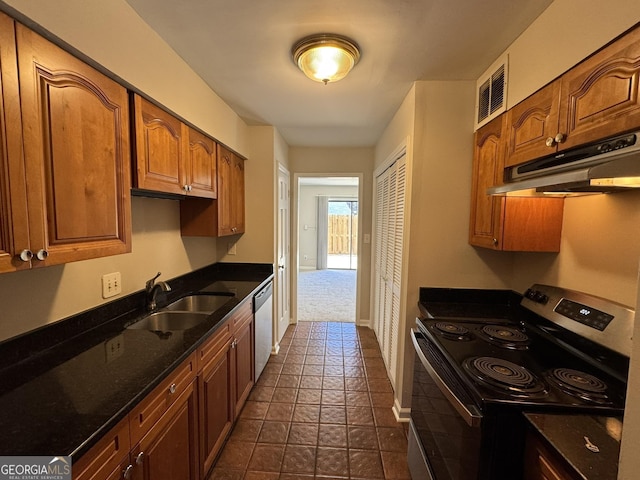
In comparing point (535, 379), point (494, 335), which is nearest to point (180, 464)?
point (535, 379)

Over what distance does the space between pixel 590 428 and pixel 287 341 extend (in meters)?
2.98

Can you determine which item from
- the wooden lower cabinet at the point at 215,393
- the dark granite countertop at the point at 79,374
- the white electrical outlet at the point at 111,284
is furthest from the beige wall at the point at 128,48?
the wooden lower cabinet at the point at 215,393

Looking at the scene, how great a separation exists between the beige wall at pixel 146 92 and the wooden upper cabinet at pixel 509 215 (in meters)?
1.92

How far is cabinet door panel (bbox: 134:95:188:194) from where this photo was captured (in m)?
1.46

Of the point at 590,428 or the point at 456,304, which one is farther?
the point at 456,304

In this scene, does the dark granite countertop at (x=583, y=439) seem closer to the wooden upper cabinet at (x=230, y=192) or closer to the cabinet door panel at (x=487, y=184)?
the cabinet door panel at (x=487, y=184)

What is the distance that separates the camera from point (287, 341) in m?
3.54

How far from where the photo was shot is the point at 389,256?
2797 mm

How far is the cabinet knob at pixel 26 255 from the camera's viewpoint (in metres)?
0.90

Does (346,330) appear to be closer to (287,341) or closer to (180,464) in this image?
(287,341)

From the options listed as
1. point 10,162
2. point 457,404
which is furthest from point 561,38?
point 10,162

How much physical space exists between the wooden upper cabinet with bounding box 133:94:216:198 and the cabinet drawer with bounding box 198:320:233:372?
2.87 feet

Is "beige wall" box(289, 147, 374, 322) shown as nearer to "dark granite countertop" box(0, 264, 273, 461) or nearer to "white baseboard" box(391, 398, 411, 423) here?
"white baseboard" box(391, 398, 411, 423)

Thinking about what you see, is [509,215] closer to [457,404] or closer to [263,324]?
[457,404]
